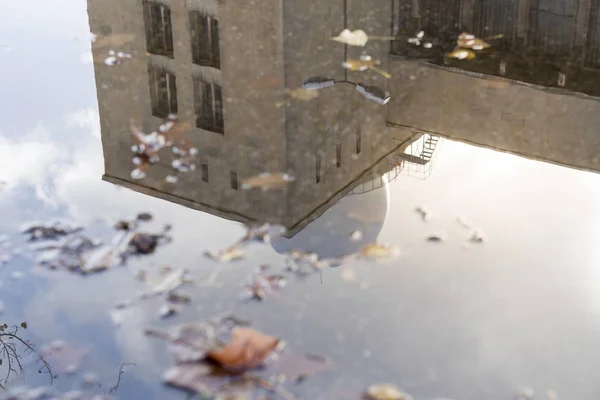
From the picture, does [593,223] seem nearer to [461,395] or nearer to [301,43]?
[461,395]

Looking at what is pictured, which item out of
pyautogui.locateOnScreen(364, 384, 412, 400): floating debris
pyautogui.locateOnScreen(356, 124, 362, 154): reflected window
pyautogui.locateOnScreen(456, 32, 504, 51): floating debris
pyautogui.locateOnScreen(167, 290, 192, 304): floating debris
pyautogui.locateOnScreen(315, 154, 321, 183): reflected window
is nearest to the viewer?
pyautogui.locateOnScreen(364, 384, 412, 400): floating debris

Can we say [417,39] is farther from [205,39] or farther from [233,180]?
[233,180]

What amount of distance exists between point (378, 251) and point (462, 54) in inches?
156

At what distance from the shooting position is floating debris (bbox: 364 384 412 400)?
4262 millimetres

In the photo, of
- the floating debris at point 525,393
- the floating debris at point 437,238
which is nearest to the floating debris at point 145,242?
the floating debris at point 437,238

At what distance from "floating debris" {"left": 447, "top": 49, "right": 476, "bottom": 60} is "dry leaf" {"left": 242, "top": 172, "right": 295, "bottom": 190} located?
3082 mm

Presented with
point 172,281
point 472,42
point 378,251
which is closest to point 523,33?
point 472,42

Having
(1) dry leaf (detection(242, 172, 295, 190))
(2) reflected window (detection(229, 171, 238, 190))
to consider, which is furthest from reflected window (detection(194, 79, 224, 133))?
(1) dry leaf (detection(242, 172, 295, 190))

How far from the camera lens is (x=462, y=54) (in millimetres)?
8859

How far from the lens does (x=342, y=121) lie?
7207 mm

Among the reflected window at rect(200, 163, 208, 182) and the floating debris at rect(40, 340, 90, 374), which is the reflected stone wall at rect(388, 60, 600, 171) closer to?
the reflected window at rect(200, 163, 208, 182)

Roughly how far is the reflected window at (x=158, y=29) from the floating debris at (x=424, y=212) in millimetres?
3923

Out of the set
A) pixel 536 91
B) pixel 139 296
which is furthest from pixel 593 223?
pixel 139 296

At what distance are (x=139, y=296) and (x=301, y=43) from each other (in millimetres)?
4359
